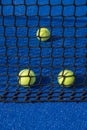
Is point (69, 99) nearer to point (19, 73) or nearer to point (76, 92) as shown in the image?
point (76, 92)

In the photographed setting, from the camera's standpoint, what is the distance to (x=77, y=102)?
7.55ft

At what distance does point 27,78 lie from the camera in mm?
2428

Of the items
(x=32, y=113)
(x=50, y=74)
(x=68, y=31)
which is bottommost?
(x=32, y=113)

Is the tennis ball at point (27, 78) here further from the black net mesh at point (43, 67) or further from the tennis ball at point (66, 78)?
the tennis ball at point (66, 78)

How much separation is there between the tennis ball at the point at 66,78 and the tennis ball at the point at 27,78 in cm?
19

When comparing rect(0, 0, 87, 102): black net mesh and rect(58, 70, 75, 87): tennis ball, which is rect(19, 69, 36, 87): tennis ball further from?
rect(58, 70, 75, 87): tennis ball

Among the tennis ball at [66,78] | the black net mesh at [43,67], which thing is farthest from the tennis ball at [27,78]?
the tennis ball at [66,78]

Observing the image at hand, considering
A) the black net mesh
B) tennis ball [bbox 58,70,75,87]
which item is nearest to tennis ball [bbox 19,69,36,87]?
the black net mesh

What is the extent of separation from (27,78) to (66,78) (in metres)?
0.27

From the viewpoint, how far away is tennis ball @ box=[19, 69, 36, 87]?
241 centimetres

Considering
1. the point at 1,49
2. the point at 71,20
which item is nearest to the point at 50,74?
the point at 1,49

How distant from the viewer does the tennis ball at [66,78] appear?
2.40 meters

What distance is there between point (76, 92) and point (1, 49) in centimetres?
90

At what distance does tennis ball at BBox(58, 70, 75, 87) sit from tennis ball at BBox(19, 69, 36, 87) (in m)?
0.19
